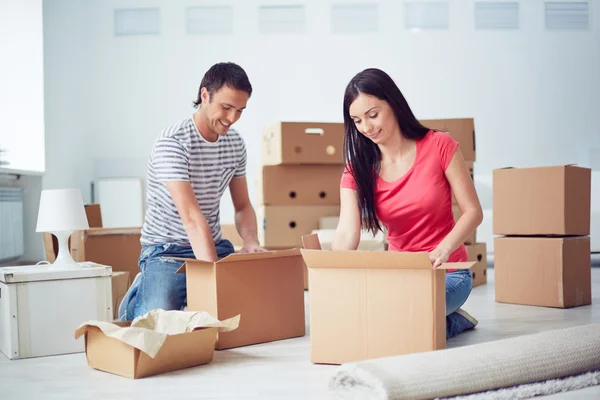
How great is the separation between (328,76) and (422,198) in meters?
3.63

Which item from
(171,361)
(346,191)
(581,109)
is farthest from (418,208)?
(581,109)

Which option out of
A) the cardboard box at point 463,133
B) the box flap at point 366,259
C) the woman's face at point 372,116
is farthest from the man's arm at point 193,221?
the cardboard box at point 463,133

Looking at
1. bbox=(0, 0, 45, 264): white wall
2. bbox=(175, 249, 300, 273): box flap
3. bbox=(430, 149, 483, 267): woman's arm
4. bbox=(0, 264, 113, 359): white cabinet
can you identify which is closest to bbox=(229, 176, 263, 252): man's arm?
bbox=(175, 249, 300, 273): box flap

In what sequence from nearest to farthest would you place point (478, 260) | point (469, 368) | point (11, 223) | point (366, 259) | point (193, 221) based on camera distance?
point (469, 368), point (366, 259), point (193, 221), point (478, 260), point (11, 223)

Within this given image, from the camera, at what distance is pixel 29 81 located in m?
4.56

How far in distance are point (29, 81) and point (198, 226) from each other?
307 centimetres

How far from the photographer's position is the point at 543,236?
111 inches

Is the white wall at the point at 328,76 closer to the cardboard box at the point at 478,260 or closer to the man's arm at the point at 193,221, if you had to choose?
the cardboard box at the point at 478,260

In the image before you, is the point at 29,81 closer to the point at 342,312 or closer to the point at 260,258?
the point at 260,258

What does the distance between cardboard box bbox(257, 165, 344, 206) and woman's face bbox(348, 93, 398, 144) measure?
60.1 inches

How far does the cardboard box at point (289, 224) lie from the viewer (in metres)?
3.50

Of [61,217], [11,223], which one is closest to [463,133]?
[61,217]

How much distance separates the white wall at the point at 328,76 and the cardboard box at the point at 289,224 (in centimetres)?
198

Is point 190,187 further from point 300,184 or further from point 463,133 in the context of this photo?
point 463,133
